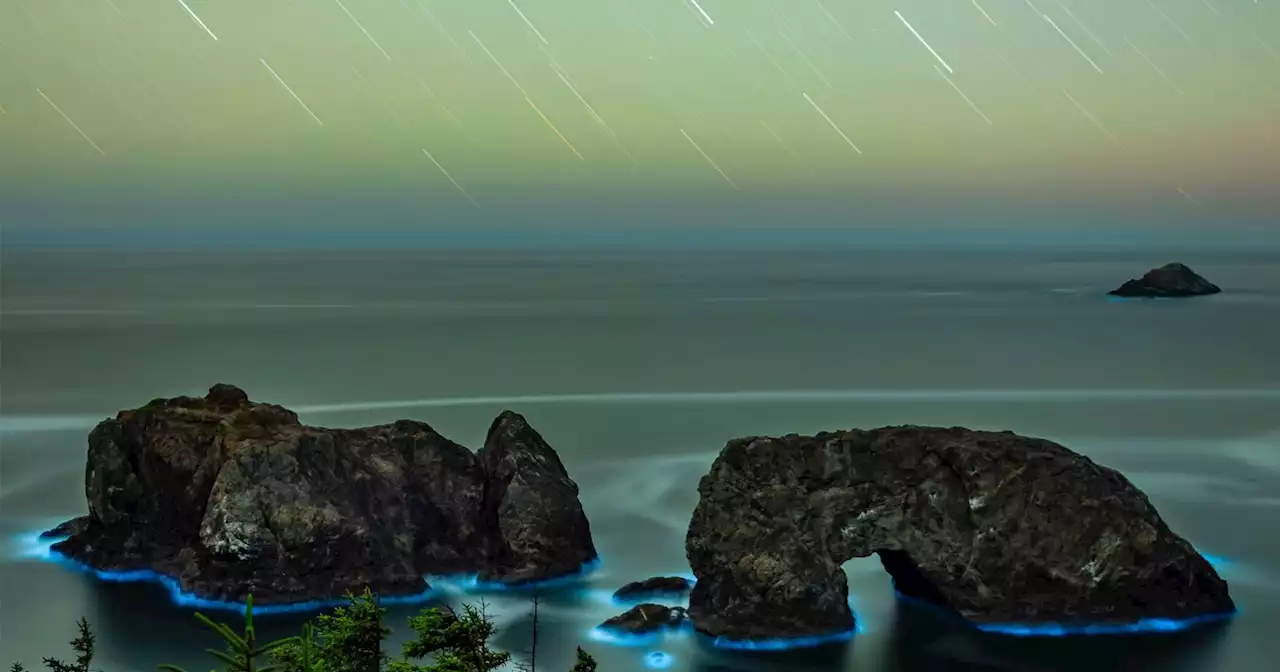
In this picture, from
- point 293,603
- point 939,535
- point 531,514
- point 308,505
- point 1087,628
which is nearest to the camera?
point 1087,628

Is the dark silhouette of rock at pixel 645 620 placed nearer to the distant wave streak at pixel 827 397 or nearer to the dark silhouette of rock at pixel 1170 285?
the distant wave streak at pixel 827 397

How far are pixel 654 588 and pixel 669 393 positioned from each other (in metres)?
37.6

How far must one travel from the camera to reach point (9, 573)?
31.5 metres

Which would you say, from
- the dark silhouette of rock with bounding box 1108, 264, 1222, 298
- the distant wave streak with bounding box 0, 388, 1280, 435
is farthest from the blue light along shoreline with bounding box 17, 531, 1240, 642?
the dark silhouette of rock with bounding box 1108, 264, 1222, 298

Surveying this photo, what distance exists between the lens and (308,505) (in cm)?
2747

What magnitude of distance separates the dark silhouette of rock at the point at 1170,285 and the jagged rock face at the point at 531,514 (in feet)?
383

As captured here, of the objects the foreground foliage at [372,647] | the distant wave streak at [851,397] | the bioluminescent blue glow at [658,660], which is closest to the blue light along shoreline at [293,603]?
the bioluminescent blue glow at [658,660]

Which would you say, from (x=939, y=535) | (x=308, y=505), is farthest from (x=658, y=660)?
(x=308, y=505)

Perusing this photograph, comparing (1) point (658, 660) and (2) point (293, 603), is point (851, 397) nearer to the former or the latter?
(1) point (658, 660)

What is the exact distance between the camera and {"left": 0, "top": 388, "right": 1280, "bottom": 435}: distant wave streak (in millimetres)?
60719

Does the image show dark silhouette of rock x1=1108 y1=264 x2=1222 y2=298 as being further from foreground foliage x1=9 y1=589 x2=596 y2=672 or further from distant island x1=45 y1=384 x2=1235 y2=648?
foreground foliage x1=9 y1=589 x2=596 y2=672

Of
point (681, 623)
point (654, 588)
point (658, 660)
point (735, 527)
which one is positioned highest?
point (735, 527)

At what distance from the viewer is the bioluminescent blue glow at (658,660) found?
2438 cm

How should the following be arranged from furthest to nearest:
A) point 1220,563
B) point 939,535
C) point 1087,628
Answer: point 1220,563 < point 939,535 < point 1087,628
